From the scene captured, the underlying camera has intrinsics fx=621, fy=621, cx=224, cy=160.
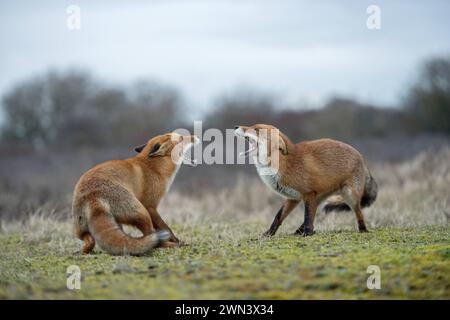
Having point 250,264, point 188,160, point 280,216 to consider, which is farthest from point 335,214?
point 250,264

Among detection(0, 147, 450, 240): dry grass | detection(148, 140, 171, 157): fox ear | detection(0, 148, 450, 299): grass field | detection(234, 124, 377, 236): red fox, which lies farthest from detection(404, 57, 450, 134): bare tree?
detection(148, 140, 171, 157): fox ear

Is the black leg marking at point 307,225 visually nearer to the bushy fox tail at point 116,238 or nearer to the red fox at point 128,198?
the red fox at point 128,198

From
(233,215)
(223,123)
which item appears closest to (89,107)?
(223,123)

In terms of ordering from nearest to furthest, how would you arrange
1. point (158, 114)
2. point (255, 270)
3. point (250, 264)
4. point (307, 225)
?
1. point (255, 270)
2. point (250, 264)
3. point (307, 225)
4. point (158, 114)

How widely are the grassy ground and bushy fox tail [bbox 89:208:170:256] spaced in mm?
157

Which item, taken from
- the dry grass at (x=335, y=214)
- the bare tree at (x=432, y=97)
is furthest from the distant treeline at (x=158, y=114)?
the dry grass at (x=335, y=214)

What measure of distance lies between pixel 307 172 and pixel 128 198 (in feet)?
10.3

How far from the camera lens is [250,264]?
25.0ft

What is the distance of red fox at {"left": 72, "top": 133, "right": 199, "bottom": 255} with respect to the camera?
8.60m

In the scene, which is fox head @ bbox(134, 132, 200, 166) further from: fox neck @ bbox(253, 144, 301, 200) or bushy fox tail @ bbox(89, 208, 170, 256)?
bushy fox tail @ bbox(89, 208, 170, 256)

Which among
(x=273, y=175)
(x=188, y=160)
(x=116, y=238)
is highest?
(x=188, y=160)

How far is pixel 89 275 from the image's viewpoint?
746 cm

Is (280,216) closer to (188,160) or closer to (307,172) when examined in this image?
(307,172)
